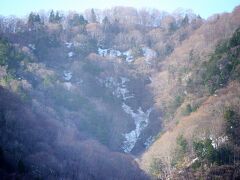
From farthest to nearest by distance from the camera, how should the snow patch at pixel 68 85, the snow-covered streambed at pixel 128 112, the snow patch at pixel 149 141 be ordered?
the snow patch at pixel 68 85 < the snow-covered streambed at pixel 128 112 < the snow patch at pixel 149 141

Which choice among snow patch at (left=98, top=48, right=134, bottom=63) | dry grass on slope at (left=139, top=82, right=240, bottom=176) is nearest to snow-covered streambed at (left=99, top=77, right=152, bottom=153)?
dry grass on slope at (left=139, top=82, right=240, bottom=176)

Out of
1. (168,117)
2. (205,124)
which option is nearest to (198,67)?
(168,117)

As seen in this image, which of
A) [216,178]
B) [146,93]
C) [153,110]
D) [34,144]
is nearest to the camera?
[216,178]

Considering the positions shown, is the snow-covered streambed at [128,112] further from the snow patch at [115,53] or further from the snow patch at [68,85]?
the snow patch at [115,53]

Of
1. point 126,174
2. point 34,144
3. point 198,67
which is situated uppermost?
point 198,67

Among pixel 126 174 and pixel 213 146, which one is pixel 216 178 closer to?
pixel 213 146

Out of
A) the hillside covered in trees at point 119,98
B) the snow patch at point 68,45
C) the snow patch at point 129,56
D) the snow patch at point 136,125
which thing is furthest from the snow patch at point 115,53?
the snow patch at point 136,125

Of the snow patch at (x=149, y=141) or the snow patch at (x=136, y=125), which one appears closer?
the snow patch at (x=149, y=141)
